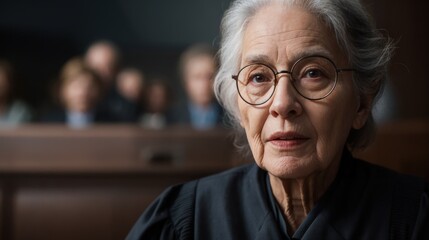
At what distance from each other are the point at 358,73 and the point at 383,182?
0.27 metres

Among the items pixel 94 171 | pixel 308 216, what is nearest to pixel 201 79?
pixel 94 171

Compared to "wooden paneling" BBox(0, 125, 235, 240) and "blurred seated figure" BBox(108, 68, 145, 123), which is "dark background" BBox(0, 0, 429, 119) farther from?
"wooden paneling" BBox(0, 125, 235, 240)

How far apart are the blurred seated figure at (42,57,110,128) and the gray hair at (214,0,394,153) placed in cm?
187

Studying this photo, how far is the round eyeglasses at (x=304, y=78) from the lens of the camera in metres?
1.22

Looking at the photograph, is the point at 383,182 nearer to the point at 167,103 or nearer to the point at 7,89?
the point at 7,89

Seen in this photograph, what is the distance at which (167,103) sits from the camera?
424 cm

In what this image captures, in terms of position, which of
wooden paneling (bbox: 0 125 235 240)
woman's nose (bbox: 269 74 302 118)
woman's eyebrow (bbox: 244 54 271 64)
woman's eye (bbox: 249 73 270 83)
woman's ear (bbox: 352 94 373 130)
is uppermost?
woman's eyebrow (bbox: 244 54 271 64)

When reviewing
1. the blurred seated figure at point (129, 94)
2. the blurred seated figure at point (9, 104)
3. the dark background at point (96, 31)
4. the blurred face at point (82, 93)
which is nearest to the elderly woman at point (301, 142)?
the blurred face at point (82, 93)

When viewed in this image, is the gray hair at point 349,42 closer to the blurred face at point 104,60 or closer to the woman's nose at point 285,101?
the woman's nose at point 285,101

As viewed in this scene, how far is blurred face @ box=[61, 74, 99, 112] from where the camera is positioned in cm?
317

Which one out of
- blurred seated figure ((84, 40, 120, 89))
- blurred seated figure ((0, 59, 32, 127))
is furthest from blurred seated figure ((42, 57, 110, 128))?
blurred seated figure ((84, 40, 120, 89))

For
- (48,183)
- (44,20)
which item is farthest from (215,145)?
(44,20)

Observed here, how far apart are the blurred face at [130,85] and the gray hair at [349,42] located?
3.03 meters

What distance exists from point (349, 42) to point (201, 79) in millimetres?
2159
